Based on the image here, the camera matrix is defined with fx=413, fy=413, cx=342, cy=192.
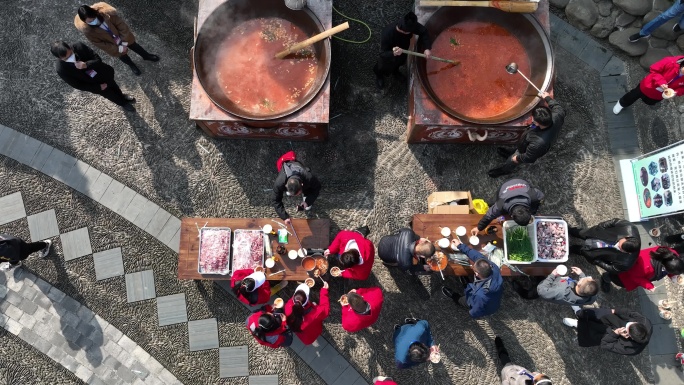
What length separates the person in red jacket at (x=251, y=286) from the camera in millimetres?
6551

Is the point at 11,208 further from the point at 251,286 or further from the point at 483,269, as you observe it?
the point at 483,269

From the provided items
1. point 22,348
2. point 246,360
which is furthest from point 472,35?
point 22,348

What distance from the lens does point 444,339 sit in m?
7.97

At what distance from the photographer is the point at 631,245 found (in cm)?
654

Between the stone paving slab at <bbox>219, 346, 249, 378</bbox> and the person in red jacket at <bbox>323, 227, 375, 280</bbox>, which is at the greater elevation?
the person in red jacket at <bbox>323, 227, 375, 280</bbox>

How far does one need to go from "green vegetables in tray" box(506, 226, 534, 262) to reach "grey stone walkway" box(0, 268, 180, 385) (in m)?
6.68

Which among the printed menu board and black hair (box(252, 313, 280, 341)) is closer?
black hair (box(252, 313, 280, 341))

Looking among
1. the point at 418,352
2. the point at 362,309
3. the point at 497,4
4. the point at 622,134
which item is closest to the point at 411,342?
the point at 418,352

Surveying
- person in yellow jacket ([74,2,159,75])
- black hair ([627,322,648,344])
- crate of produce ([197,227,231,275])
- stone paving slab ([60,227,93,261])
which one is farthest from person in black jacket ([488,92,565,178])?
stone paving slab ([60,227,93,261])

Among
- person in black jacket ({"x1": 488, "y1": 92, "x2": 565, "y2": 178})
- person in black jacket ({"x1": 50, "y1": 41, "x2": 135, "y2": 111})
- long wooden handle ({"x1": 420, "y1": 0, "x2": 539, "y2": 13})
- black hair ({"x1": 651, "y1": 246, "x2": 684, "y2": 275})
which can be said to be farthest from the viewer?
long wooden handle ({"x1": 420, "y1": 0, "x2": 539, "y2": 13})

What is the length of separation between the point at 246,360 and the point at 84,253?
3903 millimetres

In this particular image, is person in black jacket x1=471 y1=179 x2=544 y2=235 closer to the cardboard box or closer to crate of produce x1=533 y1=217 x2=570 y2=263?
crate of produce x1=533 y1=217 x2=570 y2=263

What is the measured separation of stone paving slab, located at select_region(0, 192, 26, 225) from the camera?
27.5ft

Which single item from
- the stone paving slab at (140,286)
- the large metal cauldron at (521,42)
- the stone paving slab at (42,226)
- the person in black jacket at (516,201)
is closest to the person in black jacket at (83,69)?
the stone paving slab at (42,226)
